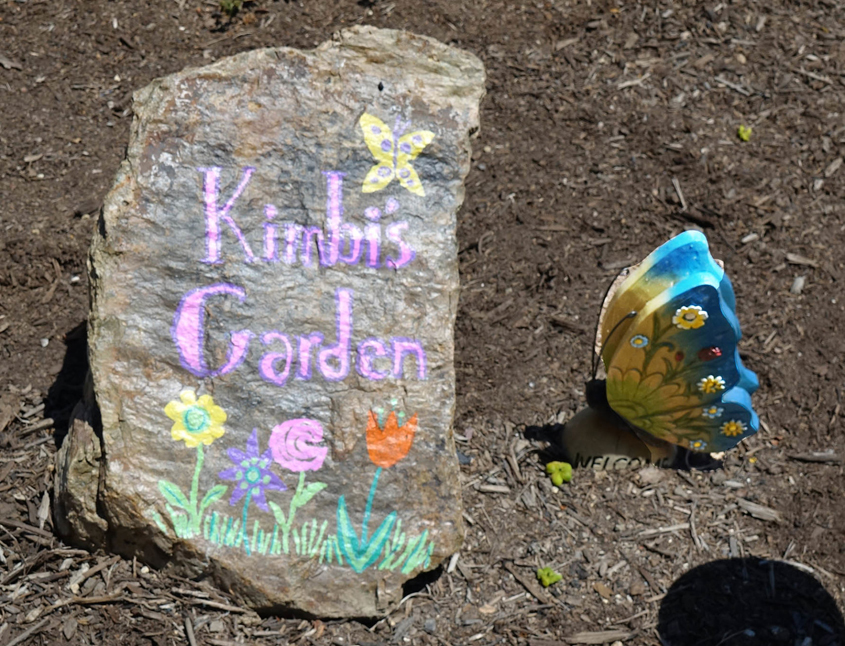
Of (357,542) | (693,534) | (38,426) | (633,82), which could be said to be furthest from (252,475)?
(633,82)

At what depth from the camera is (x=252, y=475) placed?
10.4 feet

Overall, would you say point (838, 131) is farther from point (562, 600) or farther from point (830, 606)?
point (562, 600)

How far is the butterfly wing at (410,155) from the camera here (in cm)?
341

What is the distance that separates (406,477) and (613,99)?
2.76m

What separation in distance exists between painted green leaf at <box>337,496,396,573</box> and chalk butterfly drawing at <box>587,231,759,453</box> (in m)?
1.00

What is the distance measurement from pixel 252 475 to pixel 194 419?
0.89 feet

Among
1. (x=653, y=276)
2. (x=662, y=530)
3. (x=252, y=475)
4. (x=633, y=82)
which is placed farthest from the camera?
(x=633, y=82)

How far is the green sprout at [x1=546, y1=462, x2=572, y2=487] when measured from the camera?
371cm

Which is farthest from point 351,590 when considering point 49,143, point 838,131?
point 838,131

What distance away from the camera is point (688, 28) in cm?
532

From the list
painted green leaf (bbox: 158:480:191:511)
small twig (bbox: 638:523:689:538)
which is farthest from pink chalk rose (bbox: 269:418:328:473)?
small twig (bbox: 638:523:689:538)

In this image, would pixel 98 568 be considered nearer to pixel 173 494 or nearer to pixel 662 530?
pixel 173 494

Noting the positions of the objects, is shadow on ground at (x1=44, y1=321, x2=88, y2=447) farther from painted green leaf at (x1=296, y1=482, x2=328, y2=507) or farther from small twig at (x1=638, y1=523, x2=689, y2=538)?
small twig at (x1=638, y1=523, x2=689, y2=538)

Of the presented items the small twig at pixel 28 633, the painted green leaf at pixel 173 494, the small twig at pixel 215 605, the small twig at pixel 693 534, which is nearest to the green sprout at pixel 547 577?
the small twig at pixel 693 534
